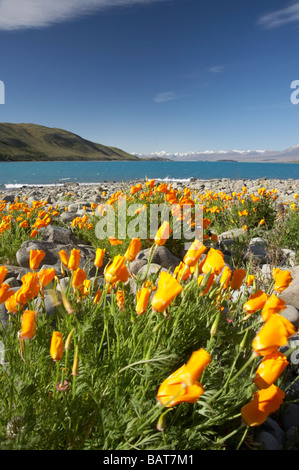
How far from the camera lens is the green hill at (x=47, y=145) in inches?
4451

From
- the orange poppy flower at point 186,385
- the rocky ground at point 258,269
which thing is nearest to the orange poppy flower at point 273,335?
the orange poppy flower at point 186,385

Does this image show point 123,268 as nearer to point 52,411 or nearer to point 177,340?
point 177,340

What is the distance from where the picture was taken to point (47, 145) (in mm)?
133875

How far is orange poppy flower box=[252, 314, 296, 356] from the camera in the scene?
97cm

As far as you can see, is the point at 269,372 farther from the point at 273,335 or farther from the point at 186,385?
the point at 186,385

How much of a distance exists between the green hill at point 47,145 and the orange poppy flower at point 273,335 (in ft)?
360

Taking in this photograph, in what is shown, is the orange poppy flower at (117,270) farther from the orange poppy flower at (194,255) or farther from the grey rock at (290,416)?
the grey rock at (290,416)

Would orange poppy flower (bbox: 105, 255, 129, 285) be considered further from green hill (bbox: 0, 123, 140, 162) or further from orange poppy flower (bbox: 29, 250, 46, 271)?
green hill (bbox: 0, 123, 140, 162)

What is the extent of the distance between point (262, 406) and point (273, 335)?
0.97 ft

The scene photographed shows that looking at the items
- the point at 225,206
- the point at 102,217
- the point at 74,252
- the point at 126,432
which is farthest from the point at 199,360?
the point at 225,206

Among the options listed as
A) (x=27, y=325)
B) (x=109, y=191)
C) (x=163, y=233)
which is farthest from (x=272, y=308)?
(x=109, y=191)

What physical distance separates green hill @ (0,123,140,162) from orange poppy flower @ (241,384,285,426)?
360 feet
